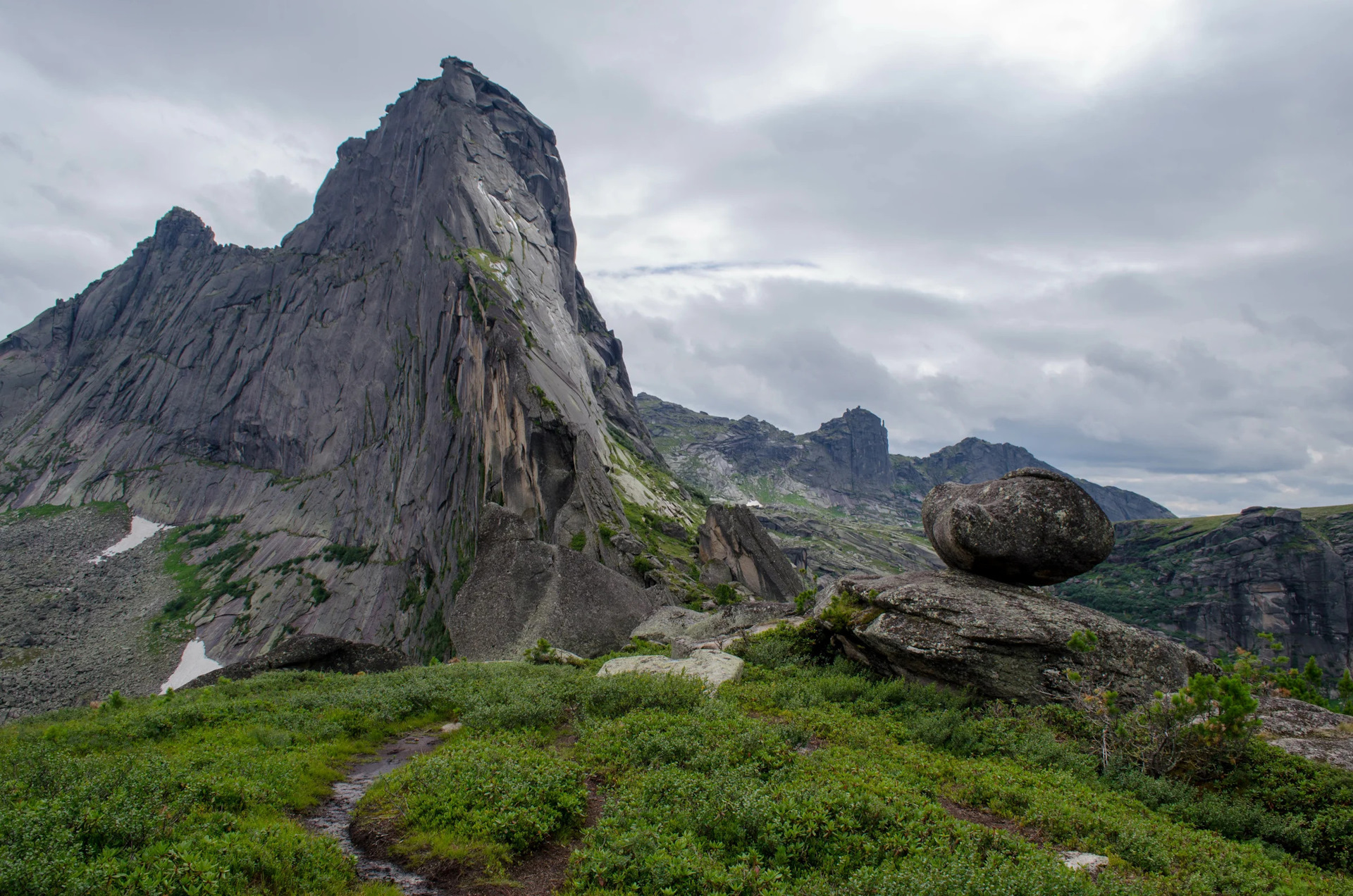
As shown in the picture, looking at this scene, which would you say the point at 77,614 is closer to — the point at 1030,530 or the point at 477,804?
the point at 477,804

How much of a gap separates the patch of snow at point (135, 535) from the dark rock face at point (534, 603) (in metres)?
147

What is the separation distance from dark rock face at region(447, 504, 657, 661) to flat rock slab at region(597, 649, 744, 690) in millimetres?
8828

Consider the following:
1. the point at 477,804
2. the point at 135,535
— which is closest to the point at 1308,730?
the point at 477,804

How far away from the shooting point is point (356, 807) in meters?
10.6

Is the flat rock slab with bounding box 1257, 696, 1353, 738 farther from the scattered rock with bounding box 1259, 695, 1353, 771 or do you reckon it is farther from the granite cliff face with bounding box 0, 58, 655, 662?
the granite cliff face with bounding box 0, 58, 655, 662

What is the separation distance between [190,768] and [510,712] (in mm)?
6294

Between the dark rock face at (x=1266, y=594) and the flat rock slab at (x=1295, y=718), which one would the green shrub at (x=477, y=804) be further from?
the dark rock face at (x=1266, y=594)

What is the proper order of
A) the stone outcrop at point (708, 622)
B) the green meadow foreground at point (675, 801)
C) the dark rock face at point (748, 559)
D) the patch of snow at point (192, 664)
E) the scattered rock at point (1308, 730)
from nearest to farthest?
1. the green meadow foreground at point (675, 801)
2. the scattered rock at point (1308, 730)
3. the stone outcrop at point (708, 622)
4. the dark rock face at point (748, 559)
5. the patch of snow at point (192, 664)

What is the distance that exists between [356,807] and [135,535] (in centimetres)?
17647

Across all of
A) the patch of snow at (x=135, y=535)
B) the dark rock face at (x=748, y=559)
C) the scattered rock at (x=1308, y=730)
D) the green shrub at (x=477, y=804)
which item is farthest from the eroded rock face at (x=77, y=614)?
the scattered rock at (x=1308, y=730)

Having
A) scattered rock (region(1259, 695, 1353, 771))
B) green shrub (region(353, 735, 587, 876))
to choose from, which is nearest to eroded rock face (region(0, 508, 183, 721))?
green shrub (region(353, 735, 587, 876))

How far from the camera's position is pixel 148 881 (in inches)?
245

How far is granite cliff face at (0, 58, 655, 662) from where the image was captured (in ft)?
278

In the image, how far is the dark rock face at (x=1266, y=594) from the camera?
161000mm
